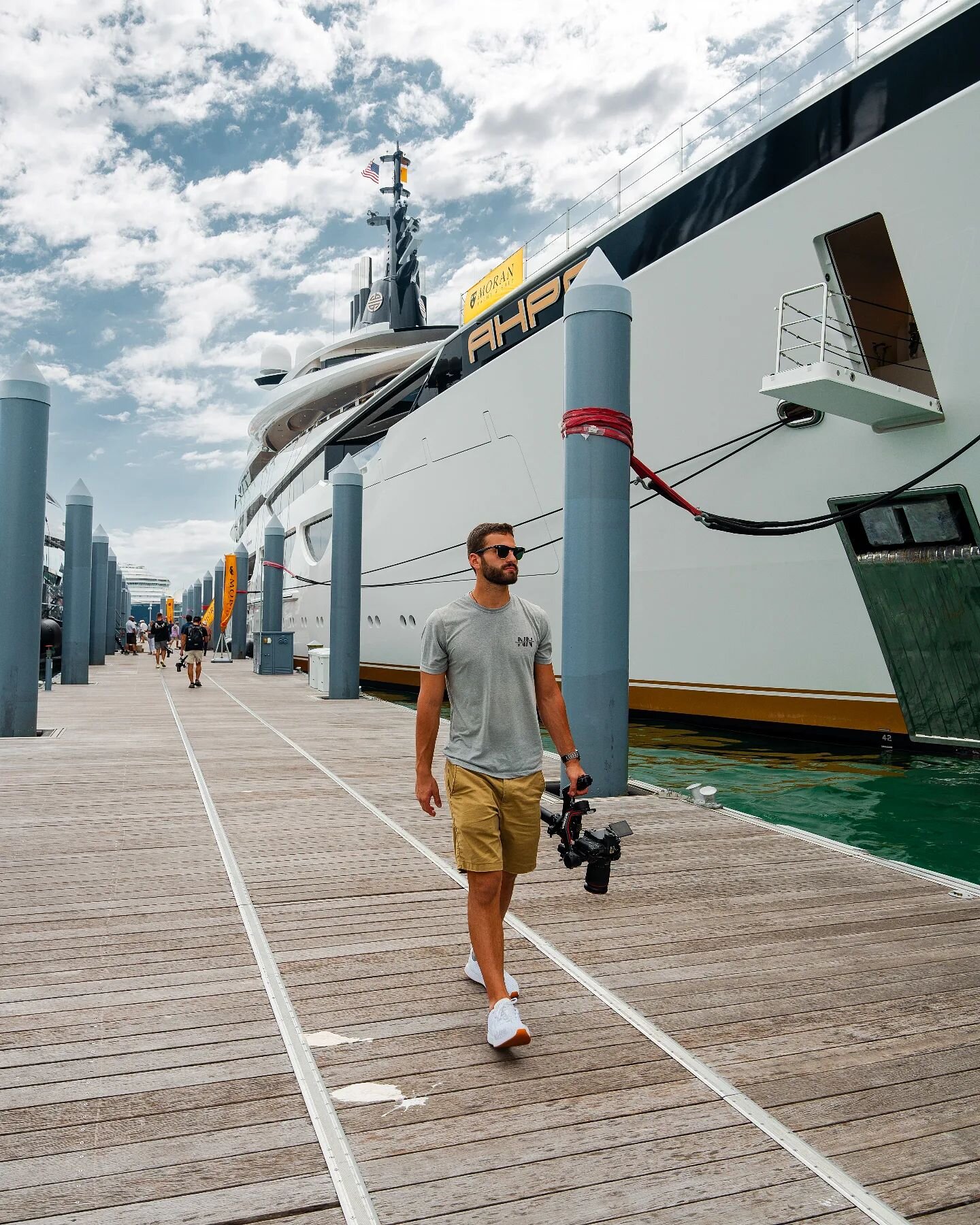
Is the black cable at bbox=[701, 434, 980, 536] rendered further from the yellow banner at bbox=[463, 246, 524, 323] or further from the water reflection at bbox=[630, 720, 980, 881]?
the yellow banner at bbox=[463, 246, 524, 323]

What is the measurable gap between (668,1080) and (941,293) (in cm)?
695

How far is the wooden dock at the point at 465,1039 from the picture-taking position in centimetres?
196

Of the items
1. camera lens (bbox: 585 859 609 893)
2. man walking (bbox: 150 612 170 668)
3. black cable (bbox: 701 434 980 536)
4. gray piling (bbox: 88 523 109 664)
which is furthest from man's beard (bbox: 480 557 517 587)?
gray piling (bbox: 88 523 109 664)

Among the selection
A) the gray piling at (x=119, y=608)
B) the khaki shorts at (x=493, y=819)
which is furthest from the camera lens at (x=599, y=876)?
the gray piling at (x=119, y=608)

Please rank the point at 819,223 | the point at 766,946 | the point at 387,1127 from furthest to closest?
the point at 819,223 < the point at 766,946 < the point at 387,1127

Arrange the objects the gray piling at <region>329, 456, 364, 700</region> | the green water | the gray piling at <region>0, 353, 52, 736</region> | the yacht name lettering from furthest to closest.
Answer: the gray piling at <region>329, 456, 364, 700</region> < the yacht name lettering < the gray piling at <region>0, 353, 52, 736</region> < the green water

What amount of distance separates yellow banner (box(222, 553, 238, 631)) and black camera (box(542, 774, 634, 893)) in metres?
27.8

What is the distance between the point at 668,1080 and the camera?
2438 mm

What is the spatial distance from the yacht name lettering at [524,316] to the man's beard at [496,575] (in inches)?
335

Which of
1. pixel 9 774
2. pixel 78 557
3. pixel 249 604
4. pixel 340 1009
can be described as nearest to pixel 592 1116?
pixel 340 1009

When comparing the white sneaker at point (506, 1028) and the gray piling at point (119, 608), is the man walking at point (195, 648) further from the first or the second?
the gray piling at point (119, 608)

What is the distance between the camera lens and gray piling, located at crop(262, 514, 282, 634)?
23.5 m

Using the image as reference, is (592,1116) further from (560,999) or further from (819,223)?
(819,223)

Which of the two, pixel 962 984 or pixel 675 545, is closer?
pixel 962 984
